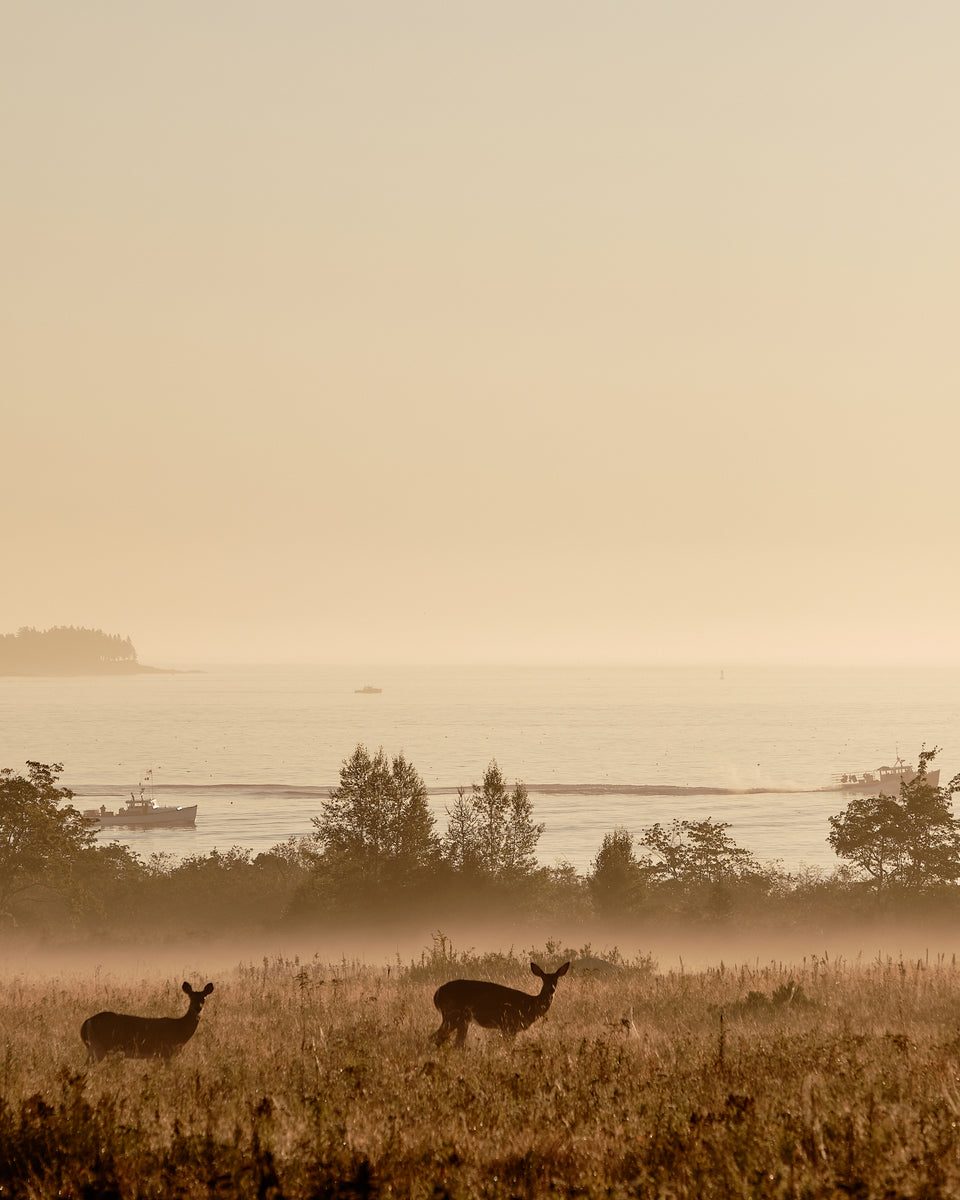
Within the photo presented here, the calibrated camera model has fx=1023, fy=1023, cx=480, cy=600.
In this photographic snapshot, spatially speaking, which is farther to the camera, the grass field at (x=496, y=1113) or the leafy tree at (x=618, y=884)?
the leafy tree at (x=618, y=884)

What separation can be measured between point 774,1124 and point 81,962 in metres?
53.6

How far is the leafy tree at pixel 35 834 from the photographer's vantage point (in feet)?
166

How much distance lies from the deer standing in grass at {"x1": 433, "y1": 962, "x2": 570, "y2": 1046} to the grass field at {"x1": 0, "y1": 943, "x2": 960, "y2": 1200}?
30cm

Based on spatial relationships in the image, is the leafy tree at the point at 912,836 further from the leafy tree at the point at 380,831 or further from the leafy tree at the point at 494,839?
the leafy tree at the point at 380,831

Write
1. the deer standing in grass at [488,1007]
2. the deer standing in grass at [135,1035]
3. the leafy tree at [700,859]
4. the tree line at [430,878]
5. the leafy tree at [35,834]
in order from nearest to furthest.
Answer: the deer standing in grass at [135,1035] < the deer standing in grass at [488,1007] < the leafy tree at [35,834] < the tree line at [430,878] < the leafy tree at [700,859]

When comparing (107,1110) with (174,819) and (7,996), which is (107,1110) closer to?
(7,996)

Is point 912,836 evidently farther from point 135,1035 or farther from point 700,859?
point 135,1035

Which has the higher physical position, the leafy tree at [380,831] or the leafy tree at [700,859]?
the leafy tree at [380,831]

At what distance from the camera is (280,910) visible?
221ft

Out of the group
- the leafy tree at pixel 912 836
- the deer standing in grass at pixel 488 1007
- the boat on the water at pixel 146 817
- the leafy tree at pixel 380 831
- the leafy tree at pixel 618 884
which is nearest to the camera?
the deer standing in grass at pixel 488 1007

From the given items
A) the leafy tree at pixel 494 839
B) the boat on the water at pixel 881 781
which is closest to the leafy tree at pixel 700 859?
the leafy tree at pixel 494 839

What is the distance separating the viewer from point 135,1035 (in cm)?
Result: 1332

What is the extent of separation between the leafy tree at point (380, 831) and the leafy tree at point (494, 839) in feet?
5.93

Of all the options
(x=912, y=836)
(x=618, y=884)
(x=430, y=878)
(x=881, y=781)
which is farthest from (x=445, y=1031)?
(x=881, y=781)
